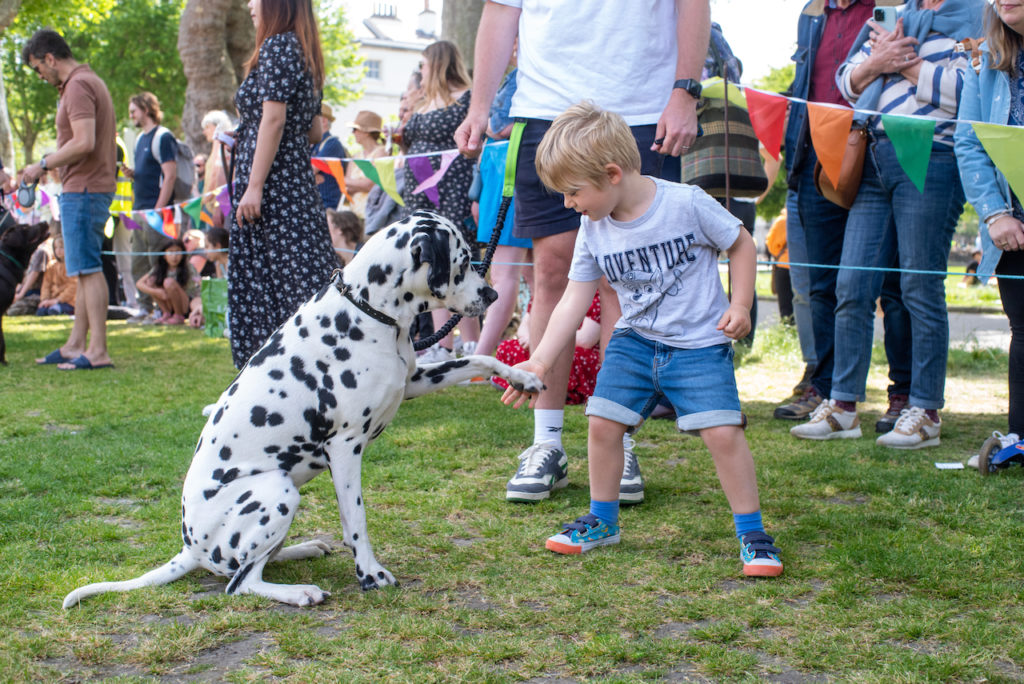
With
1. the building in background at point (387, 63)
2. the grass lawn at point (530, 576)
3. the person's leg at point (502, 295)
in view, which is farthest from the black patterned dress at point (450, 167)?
the building in background at point (387, 63)

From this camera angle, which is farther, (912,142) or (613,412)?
(912,142)

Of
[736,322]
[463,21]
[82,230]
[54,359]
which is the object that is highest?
[463,21]

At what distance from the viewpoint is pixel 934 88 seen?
479cm

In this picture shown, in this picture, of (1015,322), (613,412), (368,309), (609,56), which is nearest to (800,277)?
(1015,322)

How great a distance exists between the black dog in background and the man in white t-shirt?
21.1 ft

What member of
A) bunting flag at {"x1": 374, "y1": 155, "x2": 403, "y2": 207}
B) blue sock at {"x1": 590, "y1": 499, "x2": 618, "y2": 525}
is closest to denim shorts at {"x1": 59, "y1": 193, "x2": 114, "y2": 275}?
bunting flag at {"x1": 374, "y1": 155, "x2": 403, "y2": 207}

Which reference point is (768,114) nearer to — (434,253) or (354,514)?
(434,253)

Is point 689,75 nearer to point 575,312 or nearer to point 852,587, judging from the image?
point 575,312

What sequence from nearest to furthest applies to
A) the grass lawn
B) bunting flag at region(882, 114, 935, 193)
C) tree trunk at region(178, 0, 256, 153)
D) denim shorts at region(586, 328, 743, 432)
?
the grass lawn → denim shorts at region(586, 328, 743, 432) → bunting flag at region(882, 114, 935, 193) → tree trunk at region(178, 0, 256, 153)

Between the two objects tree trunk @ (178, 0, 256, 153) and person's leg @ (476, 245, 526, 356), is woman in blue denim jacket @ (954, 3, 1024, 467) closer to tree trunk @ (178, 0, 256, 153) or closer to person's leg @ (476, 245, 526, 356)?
person's leg @ (476, 245, 526, 356)

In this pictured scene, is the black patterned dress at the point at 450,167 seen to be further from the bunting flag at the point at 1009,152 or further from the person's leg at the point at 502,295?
the bunting flag at the point at 1009,152

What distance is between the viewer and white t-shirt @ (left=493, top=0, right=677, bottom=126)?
12.4 ft

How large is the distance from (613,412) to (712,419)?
0.36 meters

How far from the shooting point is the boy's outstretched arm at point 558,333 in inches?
126
